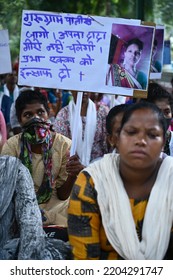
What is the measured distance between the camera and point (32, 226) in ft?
12.0

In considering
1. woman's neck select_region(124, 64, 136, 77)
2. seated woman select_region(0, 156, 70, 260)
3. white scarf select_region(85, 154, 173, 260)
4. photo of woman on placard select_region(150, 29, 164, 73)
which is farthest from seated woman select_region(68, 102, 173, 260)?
photo of woman on placard select_region(150, 29, 164, 73)

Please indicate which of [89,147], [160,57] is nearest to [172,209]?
[89,147]

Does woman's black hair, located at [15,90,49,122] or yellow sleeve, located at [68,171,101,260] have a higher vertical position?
woman's black hair, located at [15,90,49,122]

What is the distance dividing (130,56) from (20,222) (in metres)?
1.73

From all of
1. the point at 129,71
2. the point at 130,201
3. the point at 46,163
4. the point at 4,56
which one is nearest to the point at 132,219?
the point at 130,201

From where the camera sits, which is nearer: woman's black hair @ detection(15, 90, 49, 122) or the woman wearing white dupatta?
woman's black hair @ detection(15, 90, 49, 122)

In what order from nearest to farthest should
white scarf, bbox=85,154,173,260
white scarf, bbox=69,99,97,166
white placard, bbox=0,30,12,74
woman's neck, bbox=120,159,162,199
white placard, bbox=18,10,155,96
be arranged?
white scarf, bbox=85,154,173,260 → woman's neck, bbox=120,159,162,199 → white placard, bbox=18,10,155,96 → white scarf, bbox=69,99,97,166 → white placard, bbox=0,30,12,74

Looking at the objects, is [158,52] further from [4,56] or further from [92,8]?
[92,8]

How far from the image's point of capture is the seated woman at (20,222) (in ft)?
11.9

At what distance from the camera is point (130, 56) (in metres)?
4.85

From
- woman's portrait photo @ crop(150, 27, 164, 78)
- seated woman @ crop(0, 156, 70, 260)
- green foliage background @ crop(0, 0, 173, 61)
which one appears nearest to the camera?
seated woman @ crop(0, 156, 70, 260)

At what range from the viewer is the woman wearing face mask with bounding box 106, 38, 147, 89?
4781 mm

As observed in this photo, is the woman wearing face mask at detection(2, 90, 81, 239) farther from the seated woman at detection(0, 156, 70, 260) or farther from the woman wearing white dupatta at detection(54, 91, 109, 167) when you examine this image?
the woman wearing white dupatta at detection(54, 91, 109, 167)

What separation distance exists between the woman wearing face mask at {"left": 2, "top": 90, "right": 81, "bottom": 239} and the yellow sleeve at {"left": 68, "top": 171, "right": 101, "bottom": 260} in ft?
4.34
